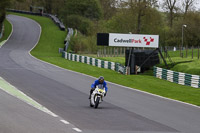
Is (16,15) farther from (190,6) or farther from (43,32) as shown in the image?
(190,6)

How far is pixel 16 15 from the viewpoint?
103125mm

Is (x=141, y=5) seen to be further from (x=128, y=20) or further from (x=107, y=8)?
(x=107, y=8)

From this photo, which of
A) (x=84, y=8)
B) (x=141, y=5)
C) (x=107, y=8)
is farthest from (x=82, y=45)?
(x=107, y=8)

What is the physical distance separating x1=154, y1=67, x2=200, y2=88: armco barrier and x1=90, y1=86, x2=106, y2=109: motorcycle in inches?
622

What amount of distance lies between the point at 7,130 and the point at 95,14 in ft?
306

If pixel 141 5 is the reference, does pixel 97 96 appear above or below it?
below

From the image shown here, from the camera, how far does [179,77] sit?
114 ft

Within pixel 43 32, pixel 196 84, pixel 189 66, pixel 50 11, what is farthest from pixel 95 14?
pixel 196 84

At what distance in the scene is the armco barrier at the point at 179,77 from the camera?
3219 cm

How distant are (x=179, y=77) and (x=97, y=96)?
18523 mm

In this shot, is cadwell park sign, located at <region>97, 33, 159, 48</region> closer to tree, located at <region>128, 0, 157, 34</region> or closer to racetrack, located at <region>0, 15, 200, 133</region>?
racetrack, located at <region>0, 15, 200, 133</region>

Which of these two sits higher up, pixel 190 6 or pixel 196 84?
pixel 190 6

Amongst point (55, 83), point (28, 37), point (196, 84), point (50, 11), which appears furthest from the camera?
point (50, 11)

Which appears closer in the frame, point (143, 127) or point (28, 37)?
point (143, 127)
